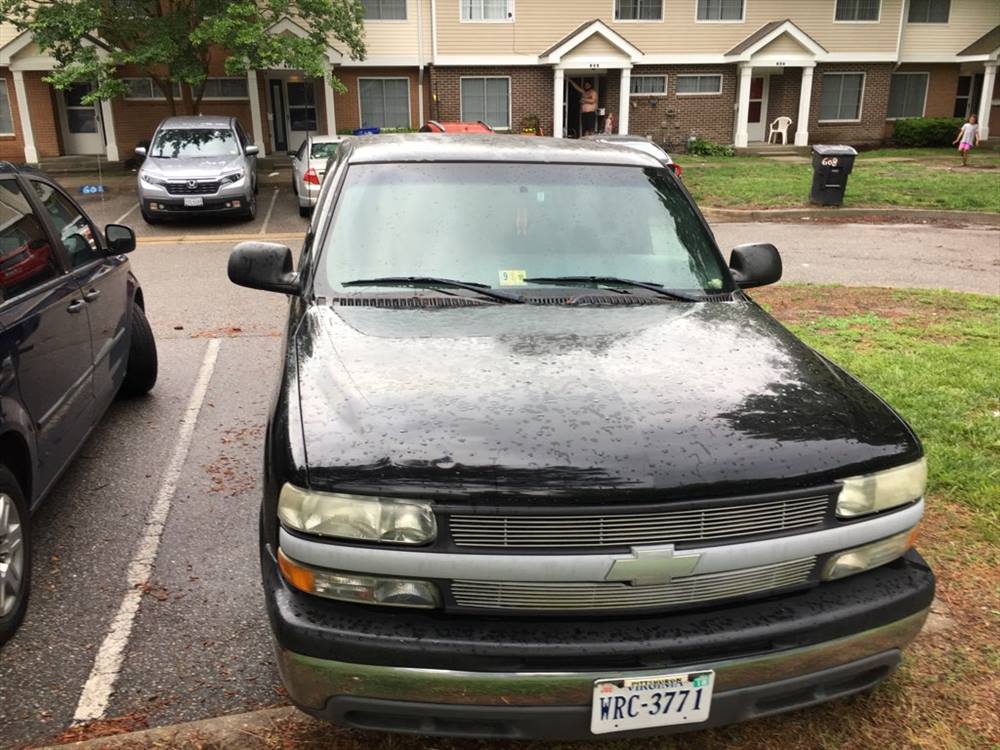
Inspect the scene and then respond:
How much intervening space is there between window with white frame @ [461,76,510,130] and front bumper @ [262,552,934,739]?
1040 inches

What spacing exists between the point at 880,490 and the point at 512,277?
5.44ft

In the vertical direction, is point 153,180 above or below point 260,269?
below

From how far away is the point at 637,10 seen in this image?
27469 millimetres

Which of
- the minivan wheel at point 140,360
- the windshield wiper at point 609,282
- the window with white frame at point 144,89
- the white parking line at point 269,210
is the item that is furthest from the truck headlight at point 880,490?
the window with white frame at point 144,89

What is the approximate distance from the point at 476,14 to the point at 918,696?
26.5 metres

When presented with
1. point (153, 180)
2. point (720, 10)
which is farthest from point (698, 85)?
point (153, 180)

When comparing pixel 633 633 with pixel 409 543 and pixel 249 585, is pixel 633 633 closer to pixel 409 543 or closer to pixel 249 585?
pixel 409 543

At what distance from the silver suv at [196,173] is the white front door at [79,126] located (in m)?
11.9

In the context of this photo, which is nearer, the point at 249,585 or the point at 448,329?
the point at 448,329

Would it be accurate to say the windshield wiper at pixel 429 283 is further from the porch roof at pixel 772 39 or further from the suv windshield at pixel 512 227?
the porch roof at pixel 772 39

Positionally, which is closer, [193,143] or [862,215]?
[193,143]

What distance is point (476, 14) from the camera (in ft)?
86.4

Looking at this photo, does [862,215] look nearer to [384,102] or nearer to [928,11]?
[384,102]

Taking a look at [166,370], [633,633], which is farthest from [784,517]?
[166,370]
